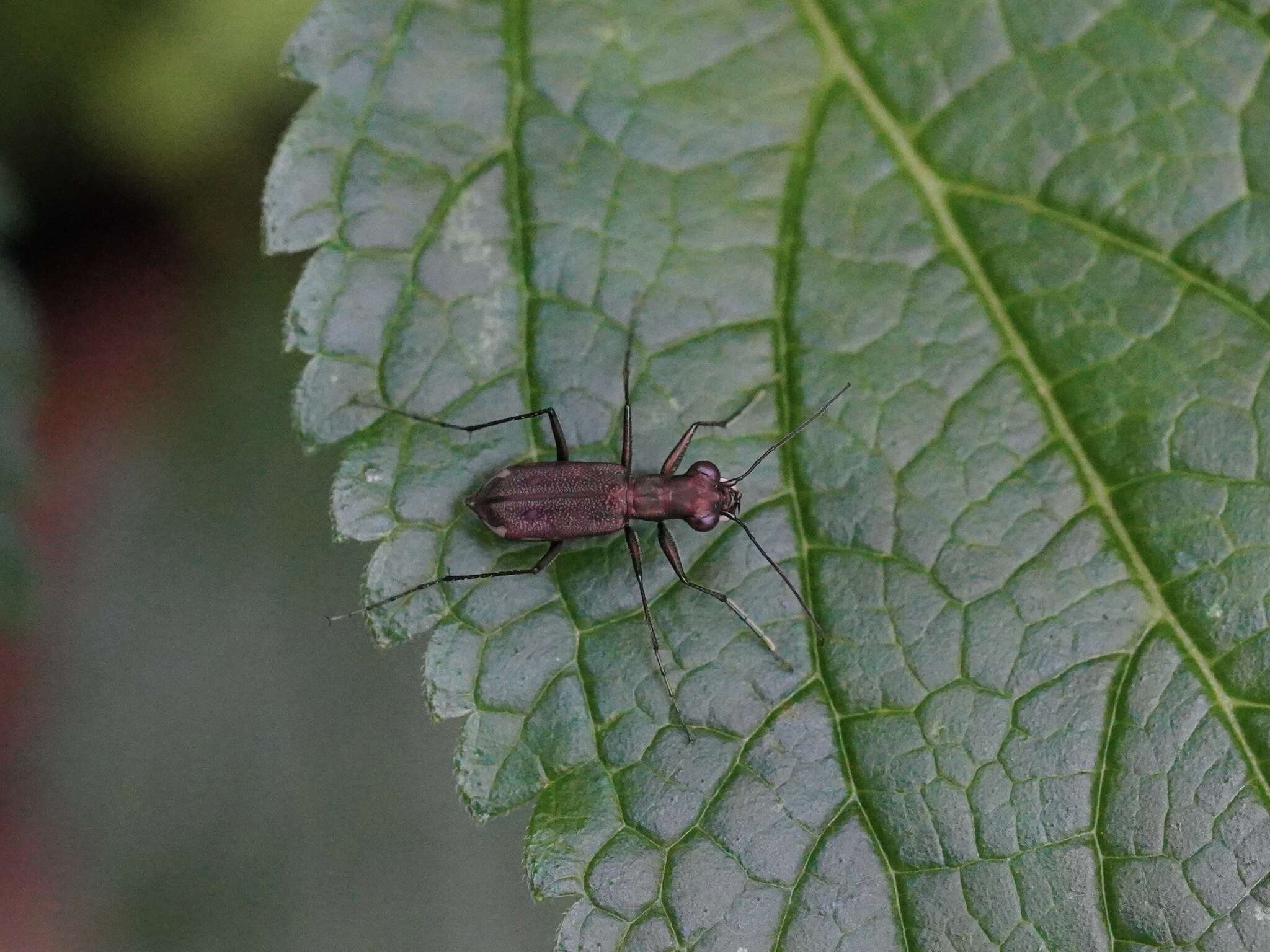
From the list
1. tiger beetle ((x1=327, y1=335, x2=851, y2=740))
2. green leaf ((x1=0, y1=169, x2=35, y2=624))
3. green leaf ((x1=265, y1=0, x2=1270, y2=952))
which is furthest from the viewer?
green leaf ((x1=0, y1=169, x2=35, y2=624))

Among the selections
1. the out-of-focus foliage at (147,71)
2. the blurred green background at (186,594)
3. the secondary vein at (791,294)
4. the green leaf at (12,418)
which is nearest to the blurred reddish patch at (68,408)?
the blurred green background at (186,594)

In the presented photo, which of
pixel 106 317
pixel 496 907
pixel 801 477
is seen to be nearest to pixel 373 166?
pixel 801 477

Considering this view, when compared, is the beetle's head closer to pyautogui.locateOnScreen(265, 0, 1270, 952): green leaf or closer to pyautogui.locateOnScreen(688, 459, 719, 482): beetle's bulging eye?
pyautogui.locateOnScreen(688, 459, 719, 482): beetle's bulging eye

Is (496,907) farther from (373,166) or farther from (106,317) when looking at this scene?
(106,317)

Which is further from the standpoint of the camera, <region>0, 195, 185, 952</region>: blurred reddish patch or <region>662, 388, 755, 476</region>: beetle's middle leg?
<region>0, 195, 185, 952</region>: blurred reddish patch

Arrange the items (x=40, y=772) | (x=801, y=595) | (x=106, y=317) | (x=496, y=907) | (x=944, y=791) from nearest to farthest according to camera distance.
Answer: (x=944, y=791) < (x=801, y=595) < (x=496, y=907) < (x=40, y=772) < (x=106, y=317)

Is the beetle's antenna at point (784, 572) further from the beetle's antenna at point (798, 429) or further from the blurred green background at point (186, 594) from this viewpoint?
the blurred green background at point (186, 594)

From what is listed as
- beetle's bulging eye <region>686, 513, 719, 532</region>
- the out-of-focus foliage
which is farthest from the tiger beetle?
the out-of-focus foliage

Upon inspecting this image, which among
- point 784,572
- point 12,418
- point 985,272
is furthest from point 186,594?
point 985,272
